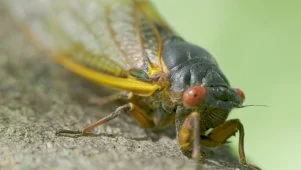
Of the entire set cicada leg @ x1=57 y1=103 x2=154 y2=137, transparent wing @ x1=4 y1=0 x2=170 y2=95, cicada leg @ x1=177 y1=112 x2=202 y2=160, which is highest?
transparent wing @ x1=4 y1=0 x2=170 y2=95

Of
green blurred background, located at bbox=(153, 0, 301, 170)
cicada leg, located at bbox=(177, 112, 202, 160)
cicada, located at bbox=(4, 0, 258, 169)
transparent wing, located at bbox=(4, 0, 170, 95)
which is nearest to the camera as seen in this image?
cicada leg, located at bbox=(177, 112, 202, 160)

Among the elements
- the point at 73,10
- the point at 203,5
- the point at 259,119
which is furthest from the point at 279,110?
the point at 73,10

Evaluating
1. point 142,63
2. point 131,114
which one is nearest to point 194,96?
point 131,114

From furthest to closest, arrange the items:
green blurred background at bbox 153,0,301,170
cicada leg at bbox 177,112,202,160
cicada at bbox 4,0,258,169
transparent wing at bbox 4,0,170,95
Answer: transparent wing at bbox 4,0,170,95 → green blurred background at bbox 153,0,301,170 → cicada at bbox 4,0,258,169 → cicada leg at bbox 177,112,202,160

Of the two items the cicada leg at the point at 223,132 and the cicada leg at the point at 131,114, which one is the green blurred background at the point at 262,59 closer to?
the cicada leg at the point at 223,132

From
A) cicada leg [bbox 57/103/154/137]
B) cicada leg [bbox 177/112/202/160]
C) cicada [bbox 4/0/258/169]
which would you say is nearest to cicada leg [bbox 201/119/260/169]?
cicada [bbox 4/0/258/169]

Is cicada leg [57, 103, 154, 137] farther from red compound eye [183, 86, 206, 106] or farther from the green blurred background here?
the green blurred background
